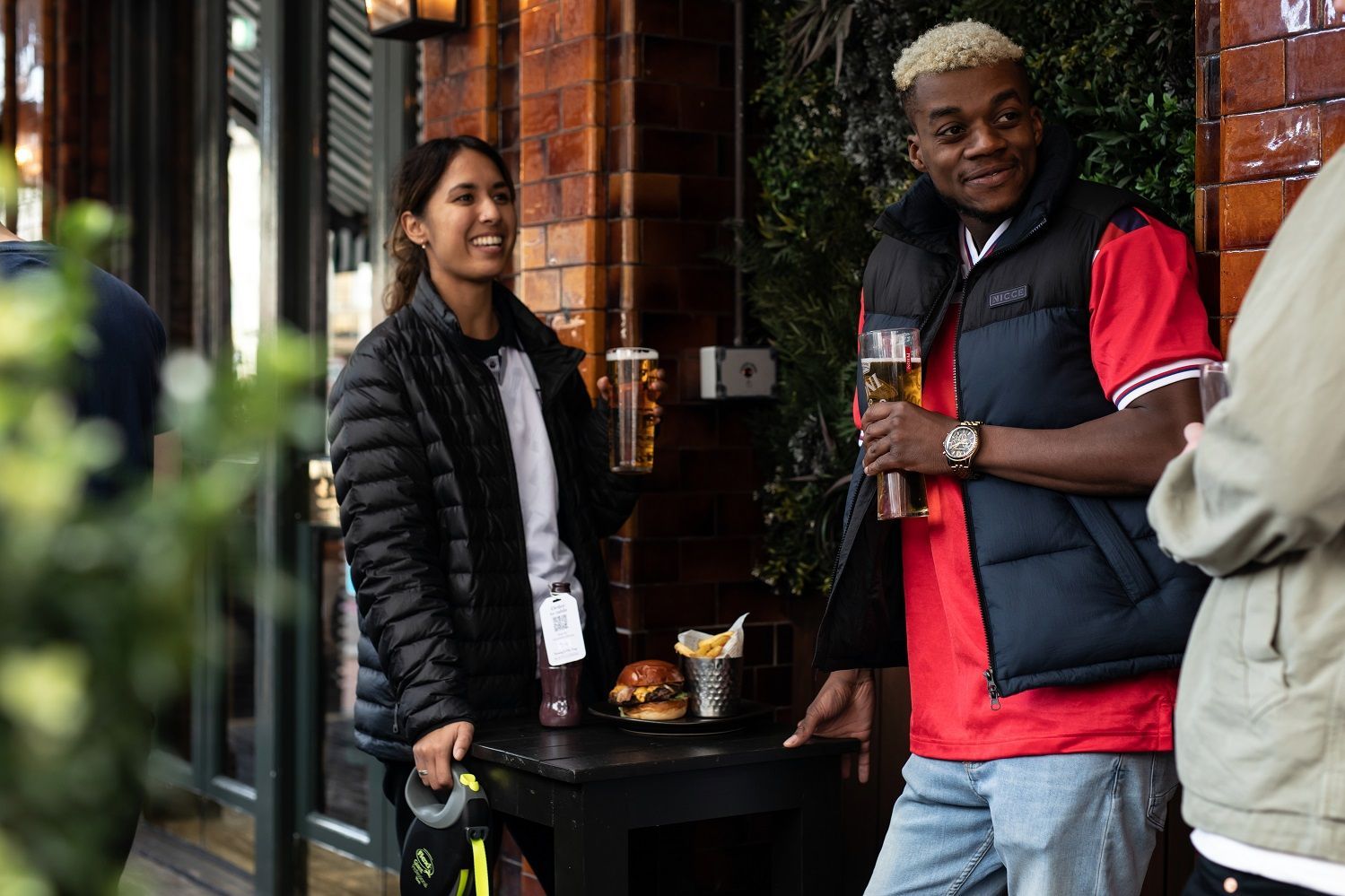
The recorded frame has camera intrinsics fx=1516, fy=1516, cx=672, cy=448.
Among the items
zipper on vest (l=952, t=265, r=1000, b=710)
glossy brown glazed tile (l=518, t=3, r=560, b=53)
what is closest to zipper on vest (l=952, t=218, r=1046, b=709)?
zipper on vest (l=952, t=265, r=1000, b=710)

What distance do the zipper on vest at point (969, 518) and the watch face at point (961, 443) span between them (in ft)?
0.23

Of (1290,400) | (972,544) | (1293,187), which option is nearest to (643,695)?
(972,544)

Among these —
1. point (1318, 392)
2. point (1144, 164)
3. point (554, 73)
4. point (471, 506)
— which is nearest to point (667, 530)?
point (471, 506)

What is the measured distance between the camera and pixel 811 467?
11.3 ft

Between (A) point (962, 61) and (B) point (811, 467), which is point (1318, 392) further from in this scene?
(B) point (811, 467)

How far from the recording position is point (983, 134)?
85.4 inches

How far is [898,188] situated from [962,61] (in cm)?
103

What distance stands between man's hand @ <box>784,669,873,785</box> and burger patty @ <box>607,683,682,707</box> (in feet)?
0.76

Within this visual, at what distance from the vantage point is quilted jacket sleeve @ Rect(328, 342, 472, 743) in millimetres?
2668

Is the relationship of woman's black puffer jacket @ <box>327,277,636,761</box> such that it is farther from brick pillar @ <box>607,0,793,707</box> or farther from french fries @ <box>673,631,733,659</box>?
brick pillar @ <box>607,0,793,707</box>

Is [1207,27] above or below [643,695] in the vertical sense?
above

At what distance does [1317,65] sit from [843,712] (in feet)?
4.21

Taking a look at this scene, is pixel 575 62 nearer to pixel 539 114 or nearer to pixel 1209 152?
pixel 539 114

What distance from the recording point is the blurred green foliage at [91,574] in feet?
1.92
